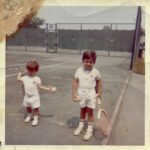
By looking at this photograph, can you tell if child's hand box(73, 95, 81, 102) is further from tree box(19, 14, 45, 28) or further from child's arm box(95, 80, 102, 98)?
tree box(19, 14, 45, 28)

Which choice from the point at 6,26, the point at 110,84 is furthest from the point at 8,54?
the point at 110,84

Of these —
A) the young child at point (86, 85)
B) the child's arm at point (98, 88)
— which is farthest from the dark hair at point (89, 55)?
the child's arm at point (98, 88)

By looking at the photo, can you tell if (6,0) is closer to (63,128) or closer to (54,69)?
(54,69)

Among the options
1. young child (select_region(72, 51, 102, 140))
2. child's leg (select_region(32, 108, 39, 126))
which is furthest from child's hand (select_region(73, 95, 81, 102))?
child's leg (select_region(32, 108, 39, 126))

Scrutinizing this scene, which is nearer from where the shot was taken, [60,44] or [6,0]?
[6,0]

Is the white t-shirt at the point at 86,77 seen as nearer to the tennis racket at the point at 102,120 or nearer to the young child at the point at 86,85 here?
the young child at the point at 86,85

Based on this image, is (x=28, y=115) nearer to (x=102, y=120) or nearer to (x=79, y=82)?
(x=79, y=82)
